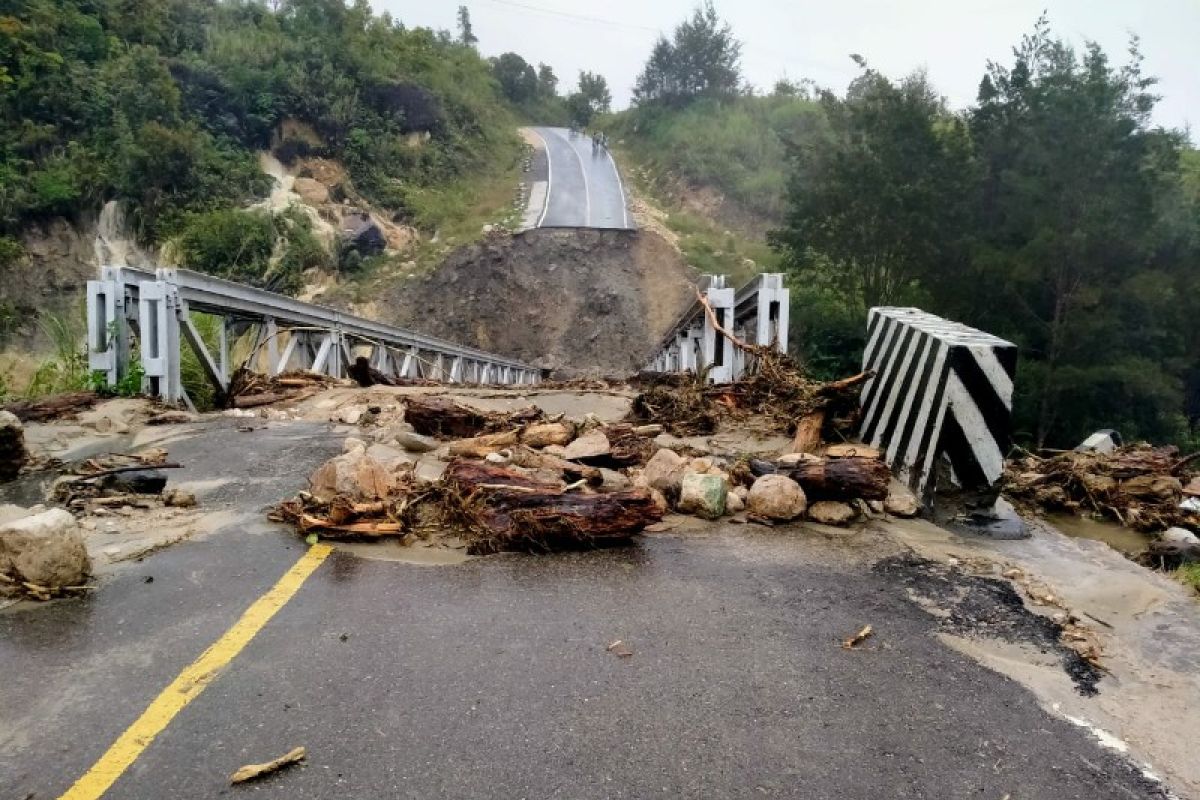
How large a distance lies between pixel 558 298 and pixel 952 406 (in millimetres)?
28243

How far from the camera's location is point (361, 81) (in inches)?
1505

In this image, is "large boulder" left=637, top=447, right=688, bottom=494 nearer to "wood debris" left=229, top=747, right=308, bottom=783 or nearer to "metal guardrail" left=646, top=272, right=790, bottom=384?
"metal guardrail" left=646, top=272, right=790, bottom=384

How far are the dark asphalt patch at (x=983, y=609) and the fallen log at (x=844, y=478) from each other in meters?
0.58

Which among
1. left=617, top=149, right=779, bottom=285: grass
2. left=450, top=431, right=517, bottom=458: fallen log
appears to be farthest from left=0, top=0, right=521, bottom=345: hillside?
left=450, top=431, right=517, bottom=458: fallen log

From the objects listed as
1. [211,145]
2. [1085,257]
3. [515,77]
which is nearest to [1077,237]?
[1085,257]

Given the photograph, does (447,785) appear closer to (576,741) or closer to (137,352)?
(576,741)

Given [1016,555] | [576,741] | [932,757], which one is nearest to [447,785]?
[576,741]

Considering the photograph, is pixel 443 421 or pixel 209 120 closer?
pixel 443 421

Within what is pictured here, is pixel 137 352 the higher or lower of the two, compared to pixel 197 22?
lower

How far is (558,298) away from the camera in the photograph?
32.6 m

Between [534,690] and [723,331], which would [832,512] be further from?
[723,331]

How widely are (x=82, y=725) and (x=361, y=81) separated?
40347 millimetres

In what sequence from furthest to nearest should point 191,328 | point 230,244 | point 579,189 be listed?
point 579,189 < point 230,244 < point 191,328

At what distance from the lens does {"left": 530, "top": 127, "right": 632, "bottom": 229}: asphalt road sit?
35.8m
